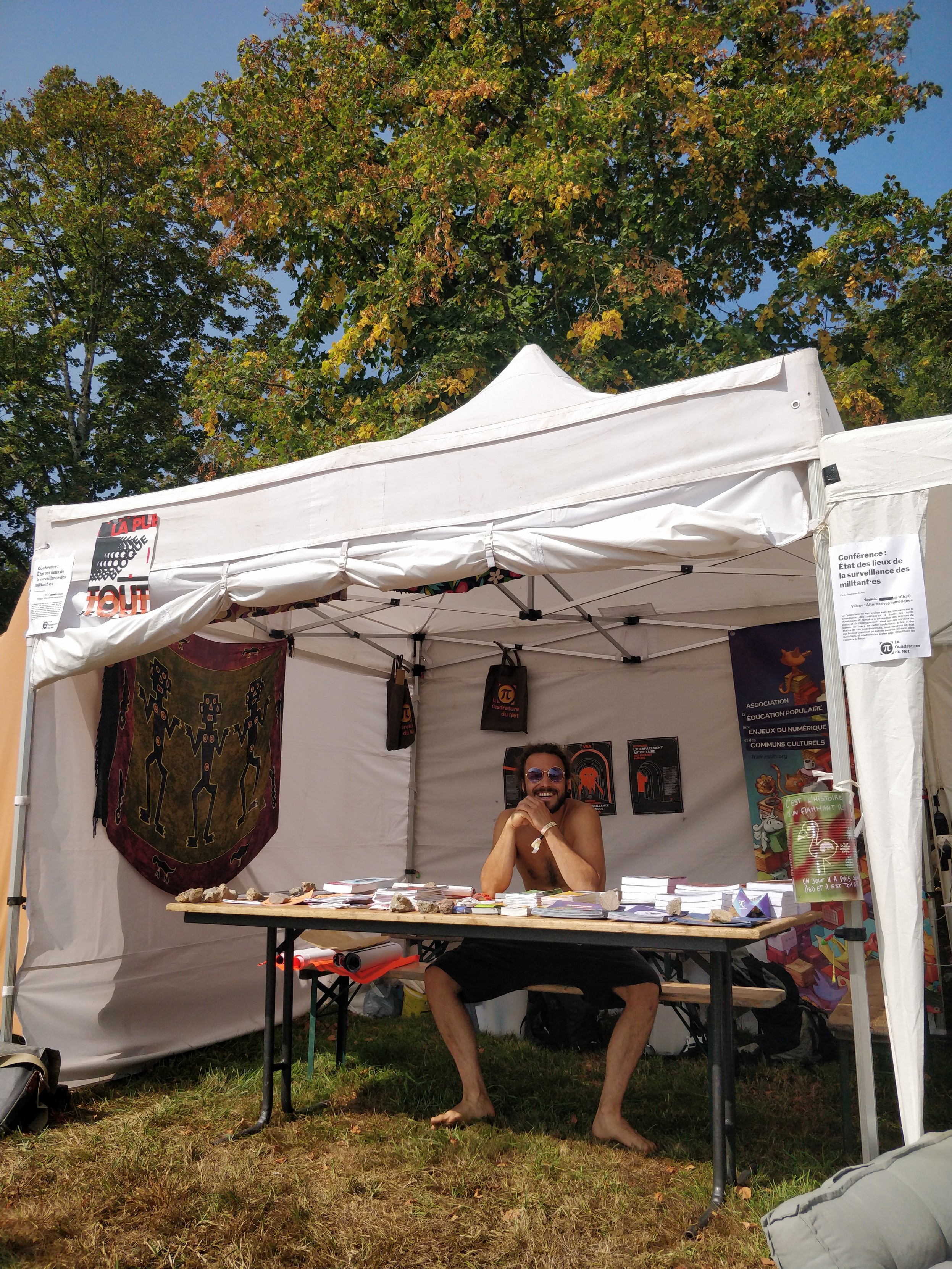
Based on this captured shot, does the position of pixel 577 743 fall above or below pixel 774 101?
below

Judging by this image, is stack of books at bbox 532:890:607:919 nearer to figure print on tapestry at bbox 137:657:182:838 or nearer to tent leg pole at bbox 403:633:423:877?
figure print on tapestry at bbox 137:657:182:838

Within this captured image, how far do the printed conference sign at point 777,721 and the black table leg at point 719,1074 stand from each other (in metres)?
2.17

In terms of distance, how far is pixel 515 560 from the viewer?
3.01 metres

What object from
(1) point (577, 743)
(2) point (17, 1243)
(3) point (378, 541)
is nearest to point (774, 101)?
(1) point (577, 743)

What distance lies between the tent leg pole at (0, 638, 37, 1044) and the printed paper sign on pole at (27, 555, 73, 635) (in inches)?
4.2

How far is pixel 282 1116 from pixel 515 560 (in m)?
2.22

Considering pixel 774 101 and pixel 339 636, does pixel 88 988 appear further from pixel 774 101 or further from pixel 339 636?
pixel 774 101

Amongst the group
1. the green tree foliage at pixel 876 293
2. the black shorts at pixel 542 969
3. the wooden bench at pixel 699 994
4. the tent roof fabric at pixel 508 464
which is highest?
the green tree foliage at pixel 876 293

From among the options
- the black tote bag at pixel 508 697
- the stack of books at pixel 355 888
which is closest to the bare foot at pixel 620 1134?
the stack of books at pixel 355 888

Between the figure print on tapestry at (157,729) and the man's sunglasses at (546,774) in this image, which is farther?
the figure print on tapestry at (157,729)

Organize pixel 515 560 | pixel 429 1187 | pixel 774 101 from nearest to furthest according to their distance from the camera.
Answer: pixel 429 1187 < pixel 515 560 < pixel 774 101

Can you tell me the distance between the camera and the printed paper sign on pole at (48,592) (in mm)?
3799

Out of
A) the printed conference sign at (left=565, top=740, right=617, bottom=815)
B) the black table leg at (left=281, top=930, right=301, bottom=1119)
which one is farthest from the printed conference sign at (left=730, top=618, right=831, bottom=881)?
the black table leg at (left=281, top=930, right=301, bottom=1119)

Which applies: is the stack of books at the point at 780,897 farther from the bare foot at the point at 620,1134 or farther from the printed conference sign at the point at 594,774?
the printed conference sign at the point at 594,774
